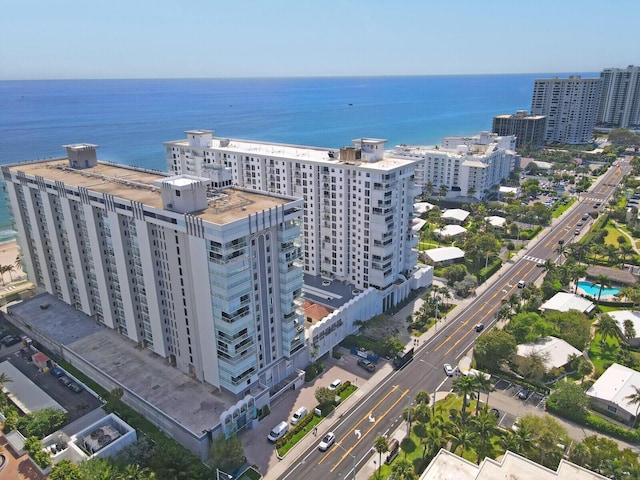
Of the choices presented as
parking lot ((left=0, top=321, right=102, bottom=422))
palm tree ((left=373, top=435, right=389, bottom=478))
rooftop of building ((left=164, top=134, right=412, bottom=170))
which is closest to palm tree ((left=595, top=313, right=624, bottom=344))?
rooftop of building ((left=164, top=134, right=412, bottom=170))

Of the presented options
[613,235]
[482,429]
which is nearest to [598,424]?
[482,429]

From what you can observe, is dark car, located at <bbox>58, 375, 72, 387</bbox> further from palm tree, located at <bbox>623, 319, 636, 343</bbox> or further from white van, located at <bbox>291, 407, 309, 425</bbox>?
palm tree, located at <bbox>623, 319, 636, 343</bbox>

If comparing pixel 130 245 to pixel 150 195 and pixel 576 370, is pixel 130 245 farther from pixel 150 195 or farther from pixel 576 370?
pixel 576 370

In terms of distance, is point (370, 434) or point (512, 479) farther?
point (370, 434)

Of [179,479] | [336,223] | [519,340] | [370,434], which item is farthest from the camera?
[336,223]

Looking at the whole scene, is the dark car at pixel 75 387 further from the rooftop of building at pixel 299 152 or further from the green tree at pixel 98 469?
the rooftop of building at pixel 299 152

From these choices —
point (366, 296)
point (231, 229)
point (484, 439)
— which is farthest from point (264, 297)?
point (484, 439)
